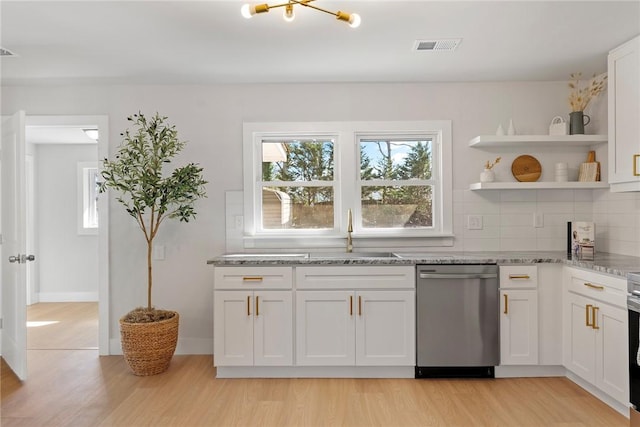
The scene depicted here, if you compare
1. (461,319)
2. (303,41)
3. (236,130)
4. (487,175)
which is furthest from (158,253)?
(487,175)

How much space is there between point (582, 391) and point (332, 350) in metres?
1.77

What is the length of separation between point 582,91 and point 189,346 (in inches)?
160

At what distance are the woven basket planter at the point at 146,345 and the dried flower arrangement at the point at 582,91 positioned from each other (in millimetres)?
3776

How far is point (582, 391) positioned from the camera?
296cm

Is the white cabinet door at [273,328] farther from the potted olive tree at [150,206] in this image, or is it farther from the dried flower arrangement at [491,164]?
the dried flower arrangement at [491,164]

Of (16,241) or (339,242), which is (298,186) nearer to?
(339,242)

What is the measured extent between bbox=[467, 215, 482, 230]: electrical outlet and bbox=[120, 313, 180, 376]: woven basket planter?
2652 mm

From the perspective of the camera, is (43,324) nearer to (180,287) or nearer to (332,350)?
(180,287)

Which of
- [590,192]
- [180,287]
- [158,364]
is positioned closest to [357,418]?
[158,364]

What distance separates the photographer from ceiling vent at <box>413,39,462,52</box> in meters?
2.89

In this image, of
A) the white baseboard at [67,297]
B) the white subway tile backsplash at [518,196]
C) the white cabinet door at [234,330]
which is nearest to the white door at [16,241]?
the white cabinet door at [234,330]

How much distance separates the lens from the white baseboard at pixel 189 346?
3.76 meters

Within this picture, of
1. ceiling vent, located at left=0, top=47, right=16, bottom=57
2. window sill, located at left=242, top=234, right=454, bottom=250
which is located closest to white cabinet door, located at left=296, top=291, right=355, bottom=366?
window sill, located at left=242, top=234, right=454, bottom=250

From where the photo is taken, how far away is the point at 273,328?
319 centimetres
